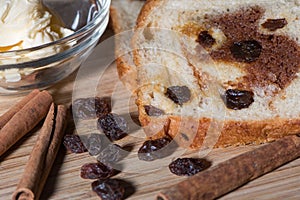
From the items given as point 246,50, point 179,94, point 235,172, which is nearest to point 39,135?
point 179,94

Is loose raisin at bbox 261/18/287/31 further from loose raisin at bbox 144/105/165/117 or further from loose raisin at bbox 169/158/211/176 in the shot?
loose raisin at bbox 169/158/211/176

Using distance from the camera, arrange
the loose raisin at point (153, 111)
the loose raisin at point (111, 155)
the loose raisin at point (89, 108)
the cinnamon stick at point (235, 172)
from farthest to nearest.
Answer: the loose raisin at point (89, 108), the loose raisin at point (153, 111), the loose raisin at point (111, 155), the cinnamon stick at point (235, 172)

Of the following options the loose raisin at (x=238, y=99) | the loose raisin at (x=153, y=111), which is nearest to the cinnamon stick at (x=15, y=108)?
the loose raisin at (x=153, y=111)

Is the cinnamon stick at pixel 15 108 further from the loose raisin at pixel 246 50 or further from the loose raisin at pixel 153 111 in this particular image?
the loose raisin at pixel 246 50

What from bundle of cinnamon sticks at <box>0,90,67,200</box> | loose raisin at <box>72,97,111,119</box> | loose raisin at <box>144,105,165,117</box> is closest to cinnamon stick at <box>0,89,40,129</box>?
bundle of cinnamon sticks at <box>0,90,67,200</box>

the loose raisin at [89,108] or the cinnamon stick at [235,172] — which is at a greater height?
the loose raisin at [89,108]

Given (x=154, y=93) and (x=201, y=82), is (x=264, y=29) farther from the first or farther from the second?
(x=154, y=93)

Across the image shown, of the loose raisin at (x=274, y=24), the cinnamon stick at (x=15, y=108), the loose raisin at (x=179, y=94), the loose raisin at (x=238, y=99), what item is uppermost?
the loose raisin at (x=274, y=24)
